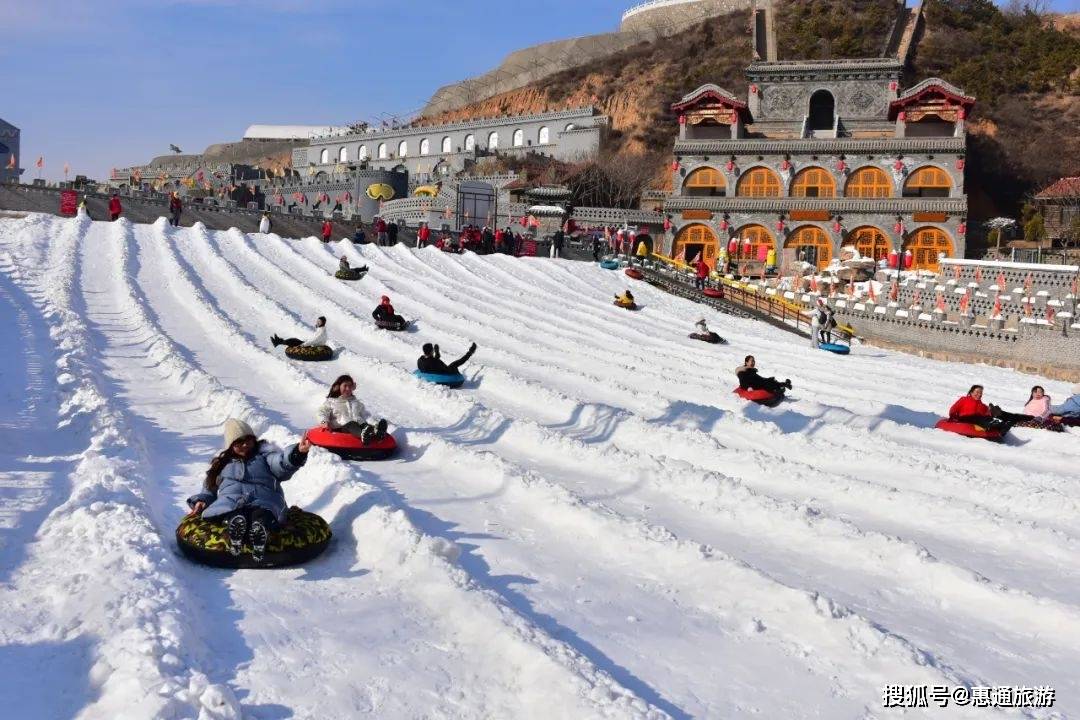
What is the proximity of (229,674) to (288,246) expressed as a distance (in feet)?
89.2

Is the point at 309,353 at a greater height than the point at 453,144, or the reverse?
the point at 453,144

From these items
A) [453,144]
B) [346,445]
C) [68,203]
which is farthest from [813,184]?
[346,445]

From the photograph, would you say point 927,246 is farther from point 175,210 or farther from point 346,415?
point 346,415

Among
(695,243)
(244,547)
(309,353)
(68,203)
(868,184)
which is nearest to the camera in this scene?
(244,547)

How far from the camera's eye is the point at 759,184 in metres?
45.4

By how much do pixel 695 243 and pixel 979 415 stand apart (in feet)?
109

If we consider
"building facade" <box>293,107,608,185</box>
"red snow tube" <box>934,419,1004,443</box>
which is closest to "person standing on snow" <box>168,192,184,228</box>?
"red snow tube" <box>934,419,1004,443</box>

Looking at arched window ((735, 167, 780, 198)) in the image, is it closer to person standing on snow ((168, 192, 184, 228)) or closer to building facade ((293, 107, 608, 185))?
building facade ((293, 107, 608, 185))

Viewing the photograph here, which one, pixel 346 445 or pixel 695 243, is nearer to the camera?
pixel 346 445

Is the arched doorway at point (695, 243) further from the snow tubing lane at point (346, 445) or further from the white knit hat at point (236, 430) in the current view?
the white knit hat at point (236, 430)

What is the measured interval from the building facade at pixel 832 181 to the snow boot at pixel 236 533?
3766 centimetres

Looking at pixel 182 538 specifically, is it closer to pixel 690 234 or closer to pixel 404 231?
Answer: pixel 404 231

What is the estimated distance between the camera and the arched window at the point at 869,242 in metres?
42.6

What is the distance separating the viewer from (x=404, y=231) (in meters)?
37.6
